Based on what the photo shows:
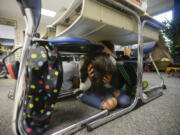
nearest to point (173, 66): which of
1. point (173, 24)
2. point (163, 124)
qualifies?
point (173, 24)

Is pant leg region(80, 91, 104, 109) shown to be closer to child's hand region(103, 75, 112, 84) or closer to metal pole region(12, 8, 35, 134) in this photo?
child's hand region(103, 75, 112, 84)

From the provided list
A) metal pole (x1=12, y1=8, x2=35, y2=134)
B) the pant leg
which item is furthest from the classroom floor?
metal pole (x1=12, y1=8, x2=35, y2=134)

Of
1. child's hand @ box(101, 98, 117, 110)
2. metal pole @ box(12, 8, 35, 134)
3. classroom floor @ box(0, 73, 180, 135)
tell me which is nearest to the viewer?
metal pole @ box(12, 8, 35, 134)

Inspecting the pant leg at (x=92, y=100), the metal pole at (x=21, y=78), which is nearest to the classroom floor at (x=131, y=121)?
the pant leg at (x=92, y=100)

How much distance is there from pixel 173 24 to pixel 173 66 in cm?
130

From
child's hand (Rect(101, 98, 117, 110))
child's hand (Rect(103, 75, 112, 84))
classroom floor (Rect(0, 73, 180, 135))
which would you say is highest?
child's hand (Rect(103, 75, 112, 84))

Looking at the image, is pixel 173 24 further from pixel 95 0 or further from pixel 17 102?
pixel 17 102

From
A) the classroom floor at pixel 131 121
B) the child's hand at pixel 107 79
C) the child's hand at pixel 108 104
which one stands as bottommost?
the classroom floor at pixel 131 121

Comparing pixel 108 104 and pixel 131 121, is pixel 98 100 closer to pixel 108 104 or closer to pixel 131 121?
pixel 108 104

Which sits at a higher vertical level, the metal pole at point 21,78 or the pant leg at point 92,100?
the metal pole at point 21,78

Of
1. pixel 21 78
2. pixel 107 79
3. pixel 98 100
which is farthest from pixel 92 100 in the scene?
pixel 21 78

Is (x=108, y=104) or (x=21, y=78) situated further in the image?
(x=108, y=104)

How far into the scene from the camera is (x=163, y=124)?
52 cm

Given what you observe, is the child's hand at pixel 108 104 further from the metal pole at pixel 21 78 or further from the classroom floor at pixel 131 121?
the metal pole at pixel 21 78
